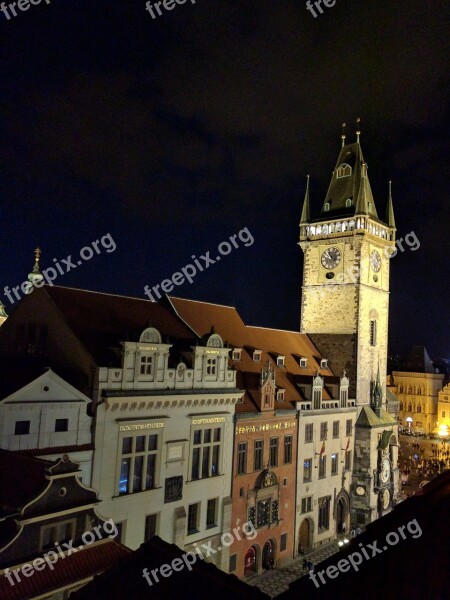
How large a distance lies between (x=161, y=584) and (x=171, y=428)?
14.6m

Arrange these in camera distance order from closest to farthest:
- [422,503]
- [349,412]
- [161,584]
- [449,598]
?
[449,598] → [422,503] → [161,584] → [349,412]

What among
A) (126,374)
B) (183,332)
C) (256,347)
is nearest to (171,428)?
(126,374)

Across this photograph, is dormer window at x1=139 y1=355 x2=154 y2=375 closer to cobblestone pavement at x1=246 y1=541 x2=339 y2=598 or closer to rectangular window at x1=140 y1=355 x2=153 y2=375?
rectangular window at x1=140 y1=355 x2=153 y2=375

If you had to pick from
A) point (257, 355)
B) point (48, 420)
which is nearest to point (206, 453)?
point (257, 355)

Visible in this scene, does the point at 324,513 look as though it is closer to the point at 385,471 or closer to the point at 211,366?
the point at 385,471

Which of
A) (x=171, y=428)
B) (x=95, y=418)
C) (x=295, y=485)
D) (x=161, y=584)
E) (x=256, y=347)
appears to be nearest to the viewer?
(x=161, y=584)

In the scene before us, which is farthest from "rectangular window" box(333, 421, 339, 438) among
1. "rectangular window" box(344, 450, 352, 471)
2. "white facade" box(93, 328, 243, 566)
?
"white facade" box(93, 328, 243, 566)

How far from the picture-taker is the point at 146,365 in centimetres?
2362

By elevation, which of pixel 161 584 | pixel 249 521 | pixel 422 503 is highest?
pixel 422 503

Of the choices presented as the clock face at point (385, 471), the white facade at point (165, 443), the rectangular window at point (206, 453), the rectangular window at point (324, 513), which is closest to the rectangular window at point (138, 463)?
the white facade at point (165, 443)

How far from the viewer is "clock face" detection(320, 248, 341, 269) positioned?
1721 inches

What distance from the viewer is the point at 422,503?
22.3ft

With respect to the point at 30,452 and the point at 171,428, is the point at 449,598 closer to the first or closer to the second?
the point at 30,452

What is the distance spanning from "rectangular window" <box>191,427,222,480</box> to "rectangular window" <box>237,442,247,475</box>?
1.86m
